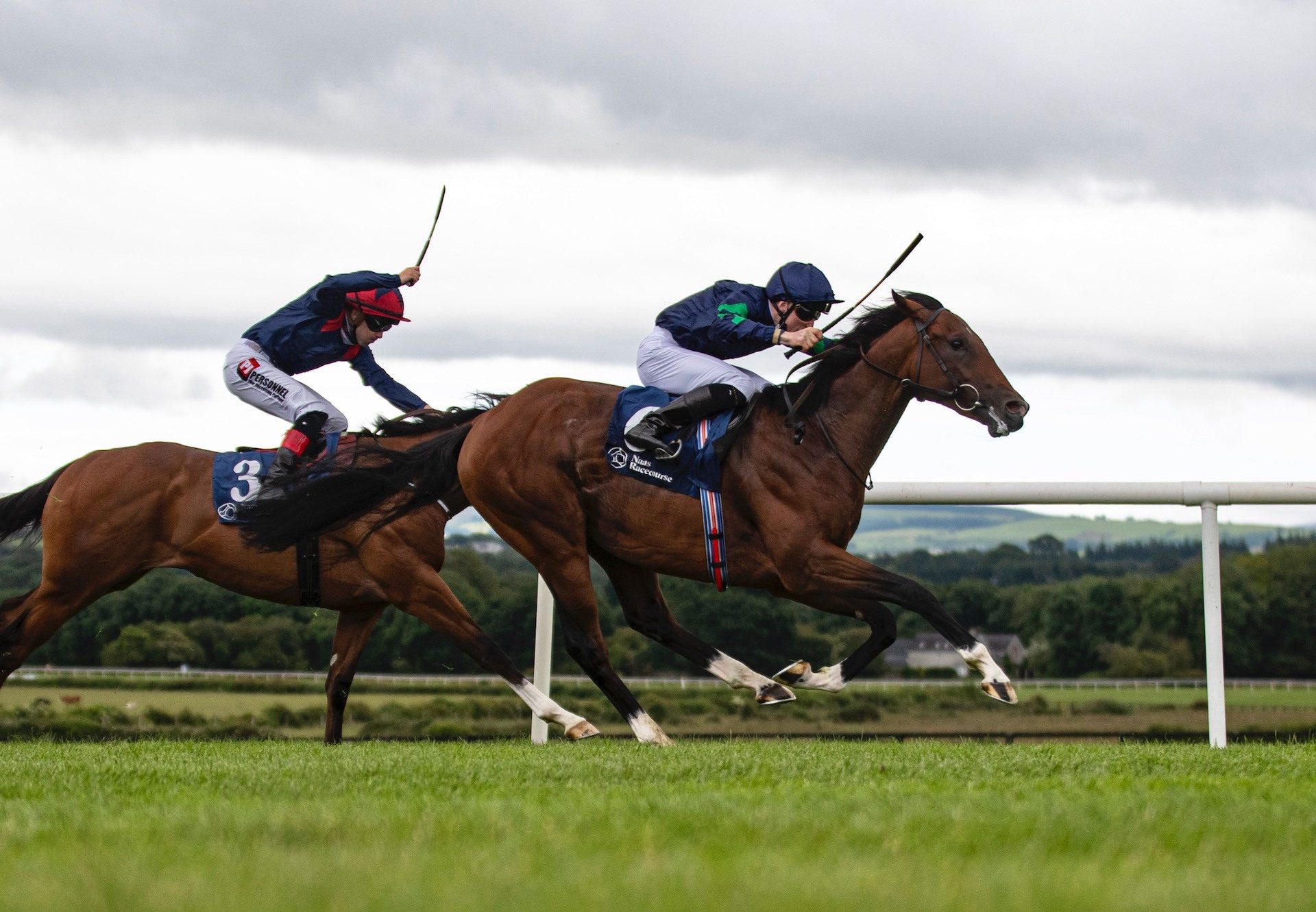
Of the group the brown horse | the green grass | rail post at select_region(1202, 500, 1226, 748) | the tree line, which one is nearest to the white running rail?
rail post at select_region(1202, 500, 1226, 748)

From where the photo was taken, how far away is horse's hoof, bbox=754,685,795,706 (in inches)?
233

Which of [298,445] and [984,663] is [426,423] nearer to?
[298,445]

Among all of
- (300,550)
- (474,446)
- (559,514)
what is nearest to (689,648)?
(559,514)

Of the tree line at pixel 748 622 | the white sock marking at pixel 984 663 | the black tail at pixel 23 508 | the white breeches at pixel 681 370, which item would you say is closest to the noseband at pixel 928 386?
the white breeches at pixel 681 370

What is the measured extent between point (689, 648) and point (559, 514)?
804mm

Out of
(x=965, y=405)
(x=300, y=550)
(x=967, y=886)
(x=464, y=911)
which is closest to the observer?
(x=464, y=911)

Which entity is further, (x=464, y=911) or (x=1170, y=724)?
(x=1170, y=724)

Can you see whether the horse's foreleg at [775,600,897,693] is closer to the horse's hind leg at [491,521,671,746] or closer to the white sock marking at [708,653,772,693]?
the white sock marking at [708,653,772,693]

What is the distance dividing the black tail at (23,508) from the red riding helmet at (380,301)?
1.76 meters

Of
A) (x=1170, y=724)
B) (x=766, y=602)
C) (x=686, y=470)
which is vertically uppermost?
(x=686, y=470)

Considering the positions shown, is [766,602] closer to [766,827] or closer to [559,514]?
[559,514]

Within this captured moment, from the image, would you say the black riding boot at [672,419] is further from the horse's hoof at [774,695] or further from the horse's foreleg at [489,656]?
the horse's foreleg at [489,656]

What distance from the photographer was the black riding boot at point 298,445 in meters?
6.96

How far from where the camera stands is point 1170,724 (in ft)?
22.1
